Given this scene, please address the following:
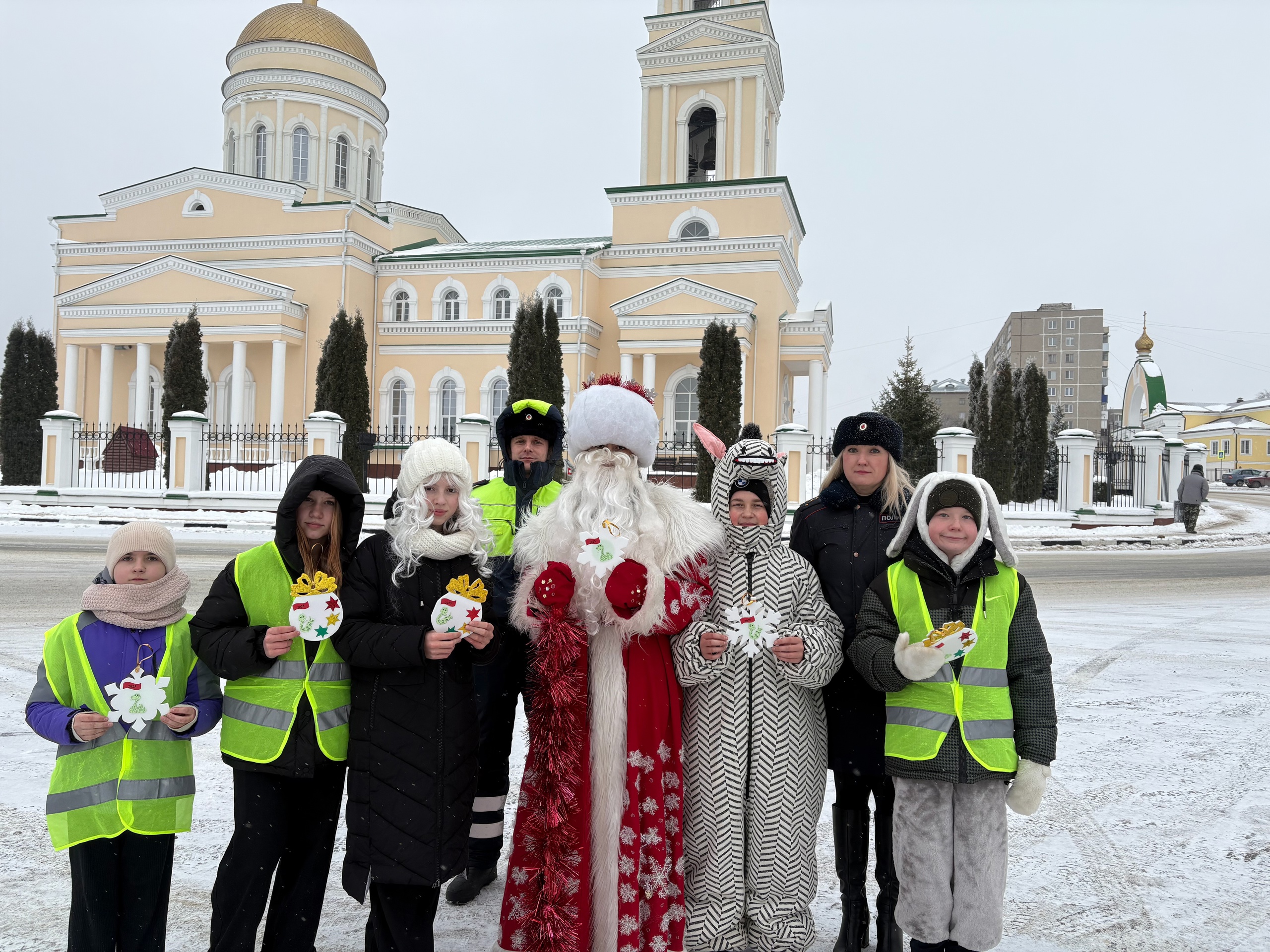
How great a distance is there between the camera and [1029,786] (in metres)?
2.48

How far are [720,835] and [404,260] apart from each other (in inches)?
1184

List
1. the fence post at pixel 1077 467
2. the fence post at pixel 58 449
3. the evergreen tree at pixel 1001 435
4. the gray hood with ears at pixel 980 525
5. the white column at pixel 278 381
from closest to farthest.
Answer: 1. the gray hood with ears at pixel 980 525
2. the fence post at pixel 1077 467
3. the fence post at pixel 58 449
4. the evergreen tree at pixel 1001 435
5. the white column at pixel 278 381

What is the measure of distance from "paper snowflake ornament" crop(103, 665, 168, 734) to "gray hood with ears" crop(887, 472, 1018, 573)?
7.51 ft

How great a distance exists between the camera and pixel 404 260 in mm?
29984

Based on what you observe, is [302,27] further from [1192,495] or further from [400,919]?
[400,919]

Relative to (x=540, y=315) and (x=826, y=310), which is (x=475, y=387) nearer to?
(x=540, y=315)

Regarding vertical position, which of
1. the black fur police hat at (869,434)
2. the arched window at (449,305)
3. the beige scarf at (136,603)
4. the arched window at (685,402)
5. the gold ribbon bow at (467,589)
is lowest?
the beige scarf at (136,603)

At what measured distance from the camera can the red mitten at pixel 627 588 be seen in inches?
97.6

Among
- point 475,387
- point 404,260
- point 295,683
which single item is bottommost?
point 295,683

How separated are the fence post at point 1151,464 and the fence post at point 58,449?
25485 mm

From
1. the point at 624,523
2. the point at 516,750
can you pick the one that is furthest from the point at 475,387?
the point at 624,523

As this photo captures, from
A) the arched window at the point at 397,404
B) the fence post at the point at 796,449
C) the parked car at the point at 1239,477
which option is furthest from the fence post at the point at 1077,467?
the parked car at the point at 1239,477

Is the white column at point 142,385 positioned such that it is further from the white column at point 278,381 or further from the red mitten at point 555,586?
the red mitten at point 555,586

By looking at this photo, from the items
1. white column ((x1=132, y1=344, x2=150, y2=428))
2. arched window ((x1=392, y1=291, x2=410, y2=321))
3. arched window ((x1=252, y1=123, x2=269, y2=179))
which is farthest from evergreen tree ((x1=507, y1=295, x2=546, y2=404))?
arched window ((x1=252, y1=123, x2=269, y2=179))
